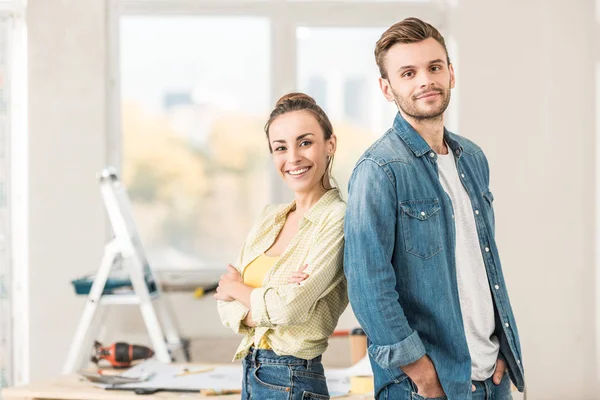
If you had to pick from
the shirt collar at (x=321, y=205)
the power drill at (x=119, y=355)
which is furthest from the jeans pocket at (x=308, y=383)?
the power drill at (x=119, y=355)

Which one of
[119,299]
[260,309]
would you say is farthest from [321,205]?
[119,299]

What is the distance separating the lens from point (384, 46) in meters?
1.62

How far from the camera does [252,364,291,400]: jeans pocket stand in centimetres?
170

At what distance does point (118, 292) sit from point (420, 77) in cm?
263

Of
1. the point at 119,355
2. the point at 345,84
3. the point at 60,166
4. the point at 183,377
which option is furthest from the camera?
the point at 345,84

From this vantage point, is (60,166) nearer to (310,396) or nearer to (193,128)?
(193,128)

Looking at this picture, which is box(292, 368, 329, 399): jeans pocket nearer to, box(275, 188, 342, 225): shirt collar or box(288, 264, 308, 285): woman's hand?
box(288, 264, 308, 285): woman's hand

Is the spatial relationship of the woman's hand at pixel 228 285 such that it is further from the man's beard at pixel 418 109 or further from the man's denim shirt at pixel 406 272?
the man's beard at pixel 418 109

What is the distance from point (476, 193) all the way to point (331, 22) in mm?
2998

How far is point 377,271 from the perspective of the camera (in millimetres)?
1488

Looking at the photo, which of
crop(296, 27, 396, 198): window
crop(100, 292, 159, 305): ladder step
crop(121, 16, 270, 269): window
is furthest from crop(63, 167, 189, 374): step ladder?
crop(296, 27, 396, 198): window

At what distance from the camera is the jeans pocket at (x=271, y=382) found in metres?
1.70

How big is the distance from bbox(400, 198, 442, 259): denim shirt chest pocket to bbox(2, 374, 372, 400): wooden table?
3.19 feet

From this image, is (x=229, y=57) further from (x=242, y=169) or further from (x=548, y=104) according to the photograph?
(x=548, y=104)
